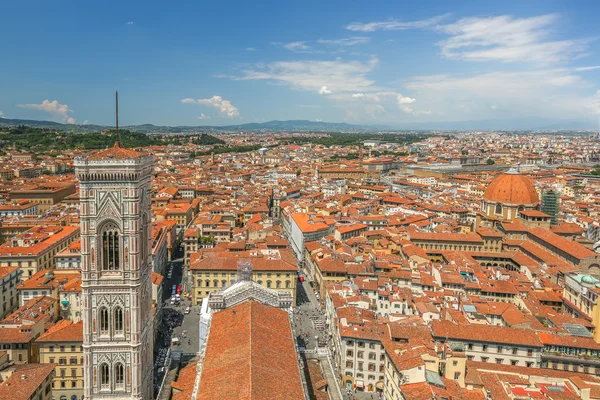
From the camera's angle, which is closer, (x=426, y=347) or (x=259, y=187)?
(x=426, y=347)

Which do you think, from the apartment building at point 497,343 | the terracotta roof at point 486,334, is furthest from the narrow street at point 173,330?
the apartment building at point 497,343

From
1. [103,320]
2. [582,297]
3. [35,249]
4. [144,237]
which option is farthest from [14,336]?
[582,297]

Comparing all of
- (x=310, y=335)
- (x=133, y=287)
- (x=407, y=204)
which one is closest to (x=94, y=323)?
(x=133, y=287)

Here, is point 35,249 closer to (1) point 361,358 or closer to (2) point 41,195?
(1) point 361,358

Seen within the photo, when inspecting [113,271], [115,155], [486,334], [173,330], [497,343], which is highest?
[115,155]

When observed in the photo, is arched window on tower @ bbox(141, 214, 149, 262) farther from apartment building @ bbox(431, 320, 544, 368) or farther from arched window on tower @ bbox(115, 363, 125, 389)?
apartment building @ bbox(431, 320, 544, 368)

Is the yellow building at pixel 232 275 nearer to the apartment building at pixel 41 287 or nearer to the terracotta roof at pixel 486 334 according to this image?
the apartment building at pixel 41 287

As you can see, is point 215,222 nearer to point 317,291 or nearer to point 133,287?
point 317,291
